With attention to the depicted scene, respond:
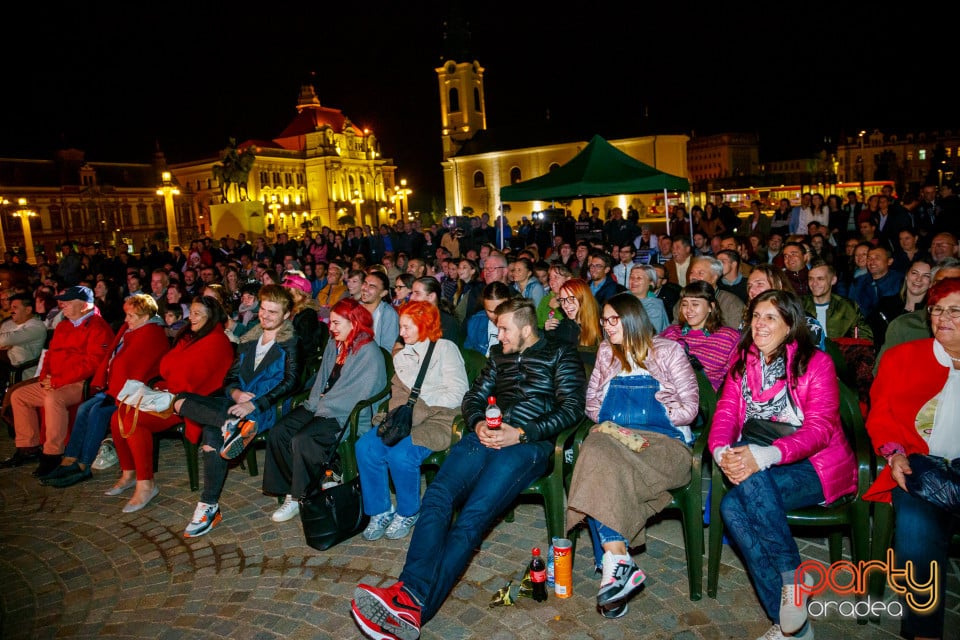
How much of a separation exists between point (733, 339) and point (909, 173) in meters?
120

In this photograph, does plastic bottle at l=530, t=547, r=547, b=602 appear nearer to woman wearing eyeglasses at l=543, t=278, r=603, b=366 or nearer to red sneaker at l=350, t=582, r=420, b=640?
red sneaker at l=350, t=582, r=420, b=640

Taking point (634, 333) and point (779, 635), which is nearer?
point (779, 635)

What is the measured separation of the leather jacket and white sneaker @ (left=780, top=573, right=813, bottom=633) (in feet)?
4.85

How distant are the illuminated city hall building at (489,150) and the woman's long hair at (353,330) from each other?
50.2 metres

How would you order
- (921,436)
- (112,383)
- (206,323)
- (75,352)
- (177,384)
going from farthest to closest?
(75,352), (112,383), (206,323), (177,384), (921,436)

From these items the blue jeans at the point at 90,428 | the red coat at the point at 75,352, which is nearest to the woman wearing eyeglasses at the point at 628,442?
the blue jeans at the point at 90,428

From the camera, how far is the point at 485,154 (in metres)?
60.6

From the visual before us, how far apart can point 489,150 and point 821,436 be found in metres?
60.2

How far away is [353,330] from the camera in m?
4.79

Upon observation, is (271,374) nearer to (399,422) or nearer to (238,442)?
(238,442)

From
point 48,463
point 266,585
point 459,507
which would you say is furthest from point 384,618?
point 48,463

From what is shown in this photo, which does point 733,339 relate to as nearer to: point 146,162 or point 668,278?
point 668,278

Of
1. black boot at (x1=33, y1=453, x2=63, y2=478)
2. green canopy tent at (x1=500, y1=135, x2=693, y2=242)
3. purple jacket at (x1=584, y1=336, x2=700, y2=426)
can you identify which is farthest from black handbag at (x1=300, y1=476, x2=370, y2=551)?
green canopy tent at (x1=500, y1=135, x2=693, y2=242)

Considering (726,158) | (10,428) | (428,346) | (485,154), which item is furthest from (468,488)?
(726,158)
